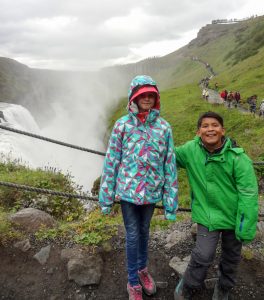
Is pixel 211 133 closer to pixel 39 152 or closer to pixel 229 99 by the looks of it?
pixel 39 152

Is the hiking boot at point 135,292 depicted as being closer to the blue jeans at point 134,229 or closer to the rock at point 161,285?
the blue jeans at point 134,229

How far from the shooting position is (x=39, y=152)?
2636 cm

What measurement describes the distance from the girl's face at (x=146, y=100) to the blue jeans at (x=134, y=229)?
103cm

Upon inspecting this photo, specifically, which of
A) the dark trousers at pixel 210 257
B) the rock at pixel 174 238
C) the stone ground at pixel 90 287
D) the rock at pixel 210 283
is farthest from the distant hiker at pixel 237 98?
the dark trousers at pixel 210 257

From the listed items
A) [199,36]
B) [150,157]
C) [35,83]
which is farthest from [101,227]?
[199,36]

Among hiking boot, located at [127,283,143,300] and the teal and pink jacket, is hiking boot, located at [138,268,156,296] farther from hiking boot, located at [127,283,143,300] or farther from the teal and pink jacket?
the teal and pink jacket

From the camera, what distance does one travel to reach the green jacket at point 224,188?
336 centimetres

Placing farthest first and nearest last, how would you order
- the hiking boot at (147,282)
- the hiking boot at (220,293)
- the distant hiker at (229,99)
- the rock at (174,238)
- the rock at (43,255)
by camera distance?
the distant hiker at (229,99) → the rock at (174,238) → the rock at (43,255) → the hiking boot at (147,282) → the hiking boot at (220,293)

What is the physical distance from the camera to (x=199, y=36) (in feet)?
480

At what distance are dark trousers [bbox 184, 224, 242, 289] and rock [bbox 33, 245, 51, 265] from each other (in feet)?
5.89

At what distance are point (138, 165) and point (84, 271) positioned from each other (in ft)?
5.13

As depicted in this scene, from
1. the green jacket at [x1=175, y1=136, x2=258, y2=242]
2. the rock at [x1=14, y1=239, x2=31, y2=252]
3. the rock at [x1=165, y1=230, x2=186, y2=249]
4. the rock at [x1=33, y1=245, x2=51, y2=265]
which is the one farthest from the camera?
the rock at [x1=165, y1=230, x2=186, y2=249]

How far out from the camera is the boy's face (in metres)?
3.60

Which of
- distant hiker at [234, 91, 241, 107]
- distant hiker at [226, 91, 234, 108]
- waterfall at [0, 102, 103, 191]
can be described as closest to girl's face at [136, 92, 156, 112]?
waterfall at [0, 102, 103, 191]
